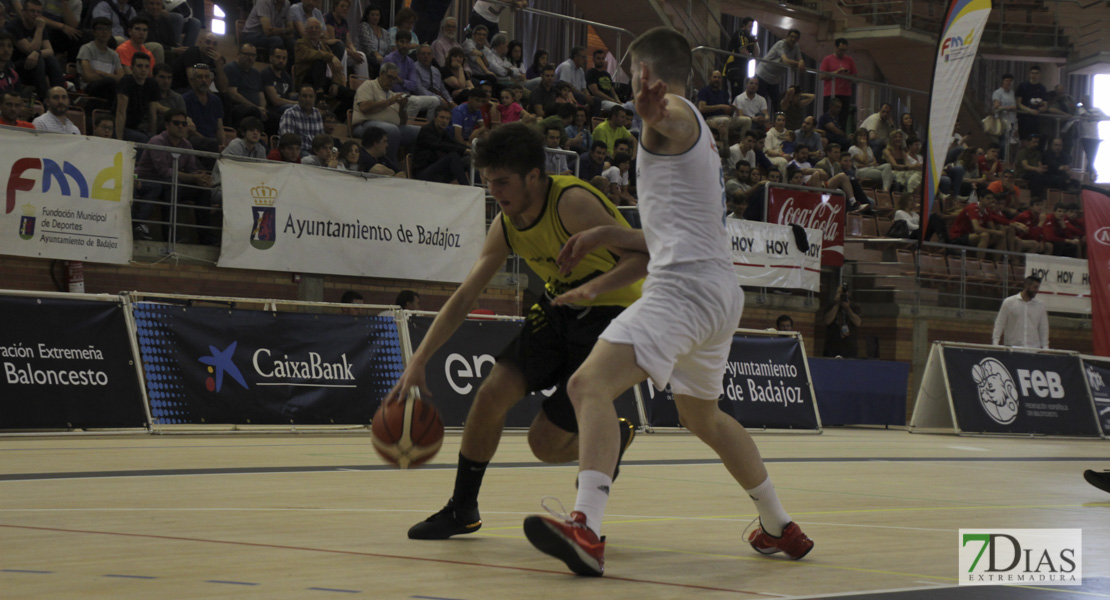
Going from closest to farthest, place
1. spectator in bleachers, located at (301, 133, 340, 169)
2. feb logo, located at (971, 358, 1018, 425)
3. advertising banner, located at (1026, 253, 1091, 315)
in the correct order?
spectator in bleachers, located at (301, 133, 340, 169) → feb logo, located at (971, 358, 1018, 425) → advertising banner, located at (1026, 253, 1091, 315)

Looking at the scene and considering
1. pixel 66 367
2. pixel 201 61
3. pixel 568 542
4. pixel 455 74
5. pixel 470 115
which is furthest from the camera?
pixel 455 74

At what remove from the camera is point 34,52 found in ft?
46.1

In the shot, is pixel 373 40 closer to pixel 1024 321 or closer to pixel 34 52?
pixel 34 52

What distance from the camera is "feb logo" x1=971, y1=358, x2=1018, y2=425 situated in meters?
17.0

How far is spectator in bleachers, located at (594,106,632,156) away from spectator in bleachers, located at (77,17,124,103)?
25.1ft

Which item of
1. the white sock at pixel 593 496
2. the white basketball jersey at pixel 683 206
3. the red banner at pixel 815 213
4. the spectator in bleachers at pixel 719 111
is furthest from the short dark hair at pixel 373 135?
the white sock at pixel 593 496

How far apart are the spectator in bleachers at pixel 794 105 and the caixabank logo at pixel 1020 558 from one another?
20.9m

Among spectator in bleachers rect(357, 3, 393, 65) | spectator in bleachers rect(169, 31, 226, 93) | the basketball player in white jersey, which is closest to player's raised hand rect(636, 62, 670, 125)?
the basketball player in white jersey

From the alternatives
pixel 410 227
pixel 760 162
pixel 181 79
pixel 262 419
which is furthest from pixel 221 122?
pixel 760 162

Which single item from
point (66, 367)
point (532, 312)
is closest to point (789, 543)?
point (532, 312)

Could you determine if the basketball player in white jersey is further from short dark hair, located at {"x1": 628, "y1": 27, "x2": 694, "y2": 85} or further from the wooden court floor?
the wooden court floor

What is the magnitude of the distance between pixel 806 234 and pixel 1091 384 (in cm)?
488

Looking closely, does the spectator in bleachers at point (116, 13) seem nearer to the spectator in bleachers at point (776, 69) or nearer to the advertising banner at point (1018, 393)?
the advertising banner at point (1018, 393)

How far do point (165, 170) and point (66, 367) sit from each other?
12.2ft
